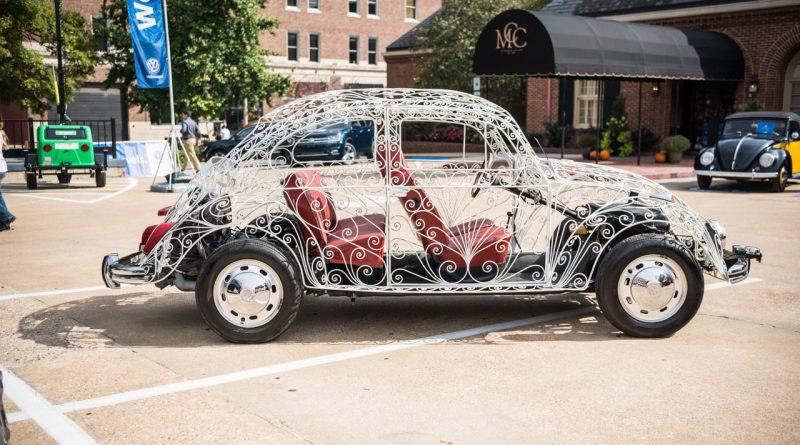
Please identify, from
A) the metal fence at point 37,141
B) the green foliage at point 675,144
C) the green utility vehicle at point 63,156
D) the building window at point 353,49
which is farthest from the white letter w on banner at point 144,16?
the building window at point 353,49

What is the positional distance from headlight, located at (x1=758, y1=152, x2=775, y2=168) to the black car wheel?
27cm

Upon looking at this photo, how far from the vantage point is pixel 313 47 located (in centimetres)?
5703

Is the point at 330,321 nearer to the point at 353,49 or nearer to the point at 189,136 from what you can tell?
the point at 189,136

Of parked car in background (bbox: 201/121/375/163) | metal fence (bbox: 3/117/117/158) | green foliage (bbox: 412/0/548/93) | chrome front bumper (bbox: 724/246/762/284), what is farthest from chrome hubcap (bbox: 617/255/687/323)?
green foliage (bbox: 412/0/548/93)

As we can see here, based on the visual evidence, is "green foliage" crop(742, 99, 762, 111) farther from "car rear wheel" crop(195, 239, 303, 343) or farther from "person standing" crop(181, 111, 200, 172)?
"car rear wheel" crop(195, 239, 303, 343)

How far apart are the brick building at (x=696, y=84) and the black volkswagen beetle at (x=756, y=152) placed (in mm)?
9117

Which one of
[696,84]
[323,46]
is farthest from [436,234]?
[323,46]

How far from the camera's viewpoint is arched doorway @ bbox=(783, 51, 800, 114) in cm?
2669

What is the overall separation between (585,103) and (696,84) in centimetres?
438

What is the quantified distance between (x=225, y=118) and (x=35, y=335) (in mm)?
48158

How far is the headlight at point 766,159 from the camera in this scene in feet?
55.9

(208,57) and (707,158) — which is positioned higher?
(208,57)

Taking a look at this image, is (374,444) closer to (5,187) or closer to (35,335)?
(35,335)

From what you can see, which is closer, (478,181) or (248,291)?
(248,291)
